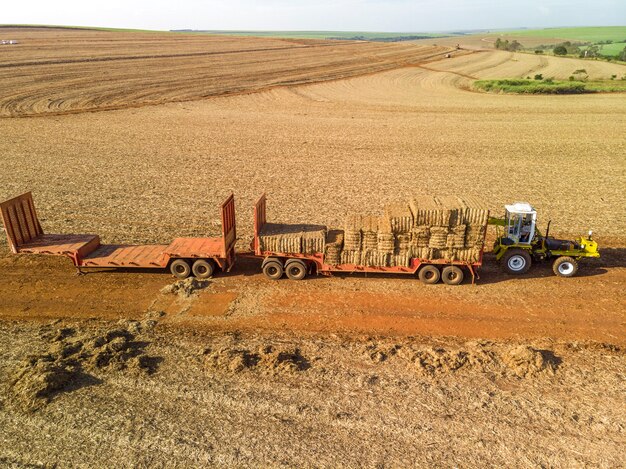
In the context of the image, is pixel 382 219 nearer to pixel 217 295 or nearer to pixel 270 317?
pixel 270 317

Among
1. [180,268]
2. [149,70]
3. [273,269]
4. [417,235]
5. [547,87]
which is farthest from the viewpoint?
[149,70]

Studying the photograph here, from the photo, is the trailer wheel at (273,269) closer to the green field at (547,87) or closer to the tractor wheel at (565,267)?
the tractor wheel at (565,267)

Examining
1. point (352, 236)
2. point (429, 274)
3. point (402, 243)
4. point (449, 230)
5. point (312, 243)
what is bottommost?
point (429, 274)


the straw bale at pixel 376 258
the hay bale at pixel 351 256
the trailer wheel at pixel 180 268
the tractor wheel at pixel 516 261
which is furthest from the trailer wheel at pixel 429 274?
the trailer wheel at pixel 180 268

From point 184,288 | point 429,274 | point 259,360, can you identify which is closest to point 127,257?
point 184,288

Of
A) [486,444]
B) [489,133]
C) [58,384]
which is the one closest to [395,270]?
[486,444]

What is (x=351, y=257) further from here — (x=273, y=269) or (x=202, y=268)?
(x=202, y=268)

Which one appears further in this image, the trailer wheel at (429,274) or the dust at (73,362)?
the trailer wheel at (429,274)

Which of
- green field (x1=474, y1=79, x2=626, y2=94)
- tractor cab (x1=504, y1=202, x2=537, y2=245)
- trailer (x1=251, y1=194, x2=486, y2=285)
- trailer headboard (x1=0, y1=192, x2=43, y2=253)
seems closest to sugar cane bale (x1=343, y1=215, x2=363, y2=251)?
trailer (x1=251, y1=194, x2=486, y2=285)
